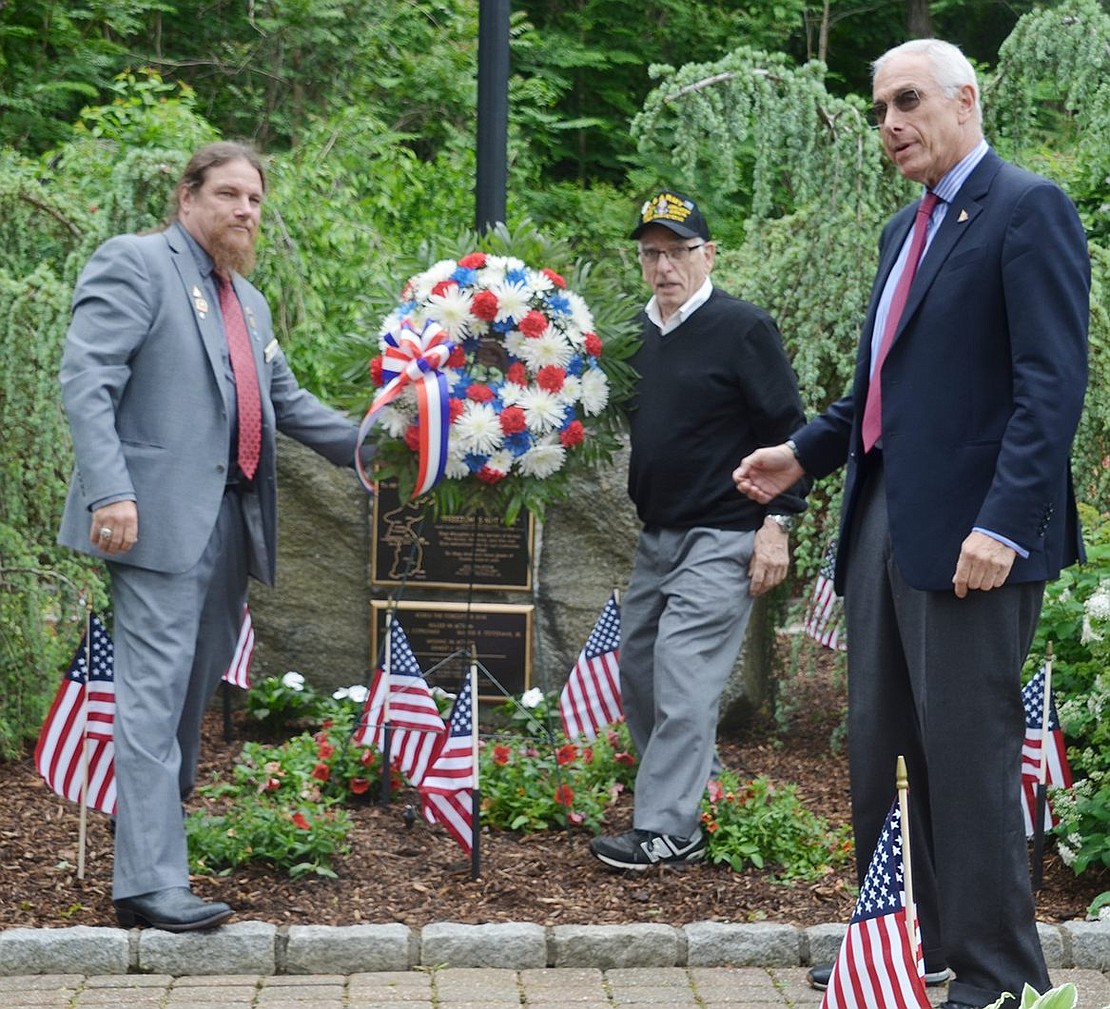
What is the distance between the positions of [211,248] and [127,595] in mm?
1007

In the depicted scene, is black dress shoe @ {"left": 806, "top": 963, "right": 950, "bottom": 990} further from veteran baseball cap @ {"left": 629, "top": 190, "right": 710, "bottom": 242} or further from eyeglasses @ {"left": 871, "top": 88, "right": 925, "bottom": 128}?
veteran baseball cap @ {"left": 629, "top": 190, "right": 710, "bottom": 242}

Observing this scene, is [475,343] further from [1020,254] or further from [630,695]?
Answer: [1020,254]

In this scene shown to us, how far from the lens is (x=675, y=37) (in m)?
18.2

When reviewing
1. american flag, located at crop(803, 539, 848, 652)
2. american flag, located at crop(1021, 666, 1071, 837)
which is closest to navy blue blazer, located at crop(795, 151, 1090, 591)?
american flag, located at crop(1021, 666, 1071, 837)

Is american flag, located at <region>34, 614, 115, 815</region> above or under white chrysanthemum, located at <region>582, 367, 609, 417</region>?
under

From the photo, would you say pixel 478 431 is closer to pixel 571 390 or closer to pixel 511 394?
pixel 511 394

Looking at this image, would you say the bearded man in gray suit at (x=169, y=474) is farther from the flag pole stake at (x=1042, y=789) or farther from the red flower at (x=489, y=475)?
the flag pole stake at (x=1042, y=789)

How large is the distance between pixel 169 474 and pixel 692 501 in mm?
1587

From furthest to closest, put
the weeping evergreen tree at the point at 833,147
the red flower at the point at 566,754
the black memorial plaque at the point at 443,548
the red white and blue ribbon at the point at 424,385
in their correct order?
the black memorial plaque at the point at 443,548 < the weeping evergreen tree at the point at 833,147 < the red flower at the point at 566,754 < the red white and blue ribbon at the point at 424,385

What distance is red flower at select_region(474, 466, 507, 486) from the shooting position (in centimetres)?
489

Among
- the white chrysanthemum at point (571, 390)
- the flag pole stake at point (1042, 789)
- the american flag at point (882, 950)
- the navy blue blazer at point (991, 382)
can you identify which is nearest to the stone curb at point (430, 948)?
the flag pole stake at point (1042, 789)

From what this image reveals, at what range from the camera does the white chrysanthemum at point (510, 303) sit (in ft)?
16.0

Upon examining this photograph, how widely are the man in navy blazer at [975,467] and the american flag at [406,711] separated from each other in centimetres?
204

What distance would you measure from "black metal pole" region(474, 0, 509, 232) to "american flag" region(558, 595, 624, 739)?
5.13ft
